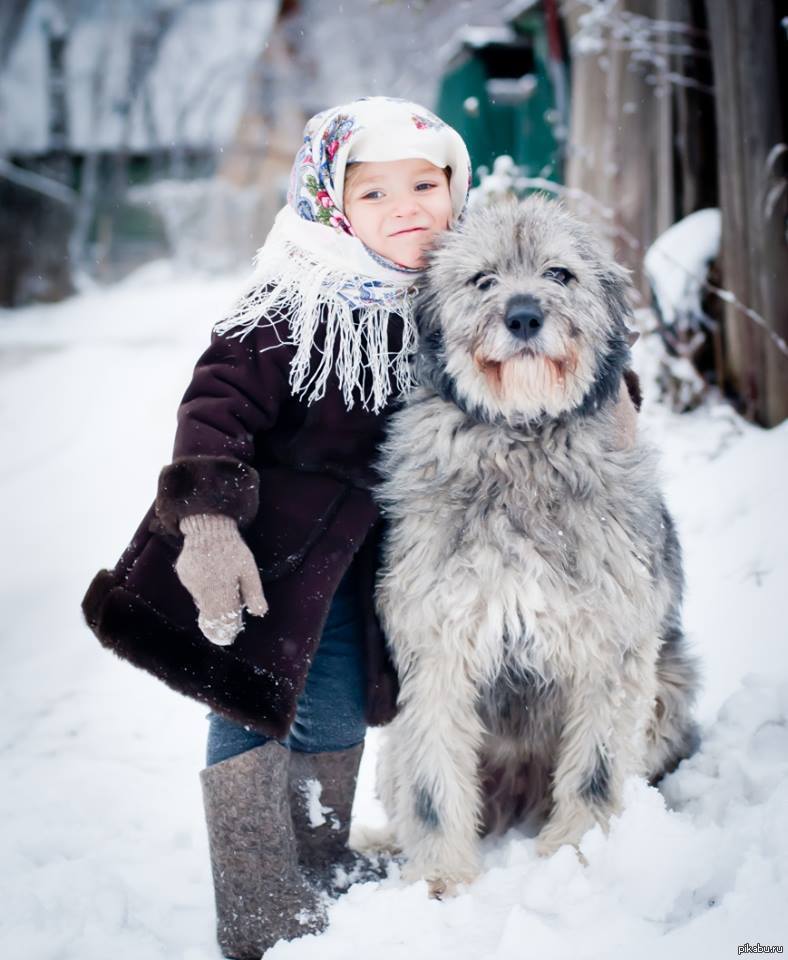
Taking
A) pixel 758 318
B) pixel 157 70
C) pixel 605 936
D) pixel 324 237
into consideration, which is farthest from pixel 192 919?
pixel 157 70

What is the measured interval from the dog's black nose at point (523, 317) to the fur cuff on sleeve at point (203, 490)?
687 mm

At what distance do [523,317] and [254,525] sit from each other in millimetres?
795

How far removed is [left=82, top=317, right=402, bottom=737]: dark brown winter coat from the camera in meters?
2.04

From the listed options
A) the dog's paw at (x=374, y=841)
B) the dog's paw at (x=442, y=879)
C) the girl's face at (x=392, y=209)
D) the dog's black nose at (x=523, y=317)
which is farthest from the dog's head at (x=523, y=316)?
the dog's paw at (x=374, y=841)

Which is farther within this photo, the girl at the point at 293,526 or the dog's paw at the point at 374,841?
the dog's paw at the point at 374,841

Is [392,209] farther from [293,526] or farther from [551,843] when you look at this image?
[551,843]

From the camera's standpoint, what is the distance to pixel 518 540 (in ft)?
6.86

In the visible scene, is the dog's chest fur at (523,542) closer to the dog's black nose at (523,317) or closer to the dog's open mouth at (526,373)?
the dog's open mouth at (526,373)

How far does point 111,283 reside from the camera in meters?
17.9

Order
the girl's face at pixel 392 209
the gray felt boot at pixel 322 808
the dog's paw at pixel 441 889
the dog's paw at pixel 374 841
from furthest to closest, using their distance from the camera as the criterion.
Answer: the dog's paw at pixel 374 841 → the gray felt boot at pixel 322 808 → the girl's face at pixel 392 209 → the dog's paw at pixel 441 889

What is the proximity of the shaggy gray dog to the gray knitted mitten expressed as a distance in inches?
16.0

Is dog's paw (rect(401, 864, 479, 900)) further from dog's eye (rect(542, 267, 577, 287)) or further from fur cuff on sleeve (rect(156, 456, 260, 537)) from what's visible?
dog's eye (rect(542, 267, 577, 287))

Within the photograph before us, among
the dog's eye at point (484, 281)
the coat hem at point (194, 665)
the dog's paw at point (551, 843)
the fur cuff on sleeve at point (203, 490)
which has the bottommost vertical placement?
the dog's paw at point (551, 843)

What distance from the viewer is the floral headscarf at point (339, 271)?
2223 mm
